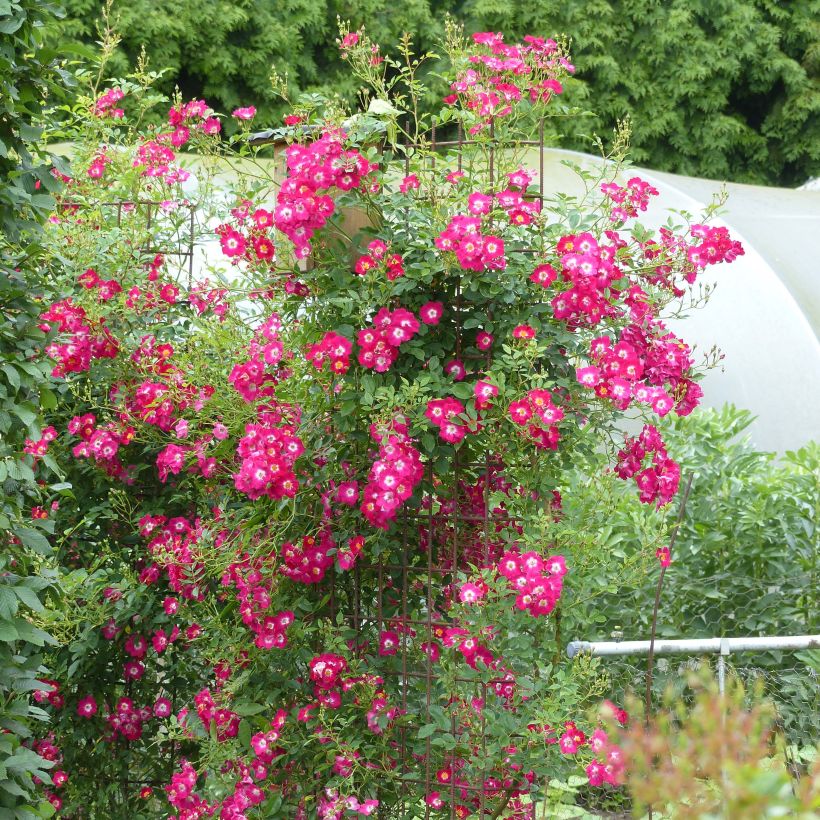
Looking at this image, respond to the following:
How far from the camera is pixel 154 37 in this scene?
9.64 metres

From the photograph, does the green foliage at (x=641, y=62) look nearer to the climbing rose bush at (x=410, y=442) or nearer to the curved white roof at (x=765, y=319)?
the curved white roof at (x=765, y=319)

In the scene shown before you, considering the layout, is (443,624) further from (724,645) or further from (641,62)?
(641,62)

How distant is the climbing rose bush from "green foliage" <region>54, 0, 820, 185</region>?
7858 mm

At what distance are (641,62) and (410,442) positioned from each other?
997 cm

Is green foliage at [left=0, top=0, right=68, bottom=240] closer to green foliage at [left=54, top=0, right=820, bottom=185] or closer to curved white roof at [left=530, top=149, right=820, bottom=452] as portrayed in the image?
curved white roof at [left=530, top=149, right=820, bottom=452]

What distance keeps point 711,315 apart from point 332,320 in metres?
4.55

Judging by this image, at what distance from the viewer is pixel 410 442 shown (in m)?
2.28

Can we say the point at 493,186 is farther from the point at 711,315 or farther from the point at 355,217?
the point at 711,315

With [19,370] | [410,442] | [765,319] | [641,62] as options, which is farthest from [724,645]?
[641,62]

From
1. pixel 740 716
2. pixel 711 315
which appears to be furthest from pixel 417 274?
pixel 711 315

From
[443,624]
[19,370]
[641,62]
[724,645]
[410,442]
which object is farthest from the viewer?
[641,62]

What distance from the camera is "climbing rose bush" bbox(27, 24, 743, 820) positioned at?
2225mm

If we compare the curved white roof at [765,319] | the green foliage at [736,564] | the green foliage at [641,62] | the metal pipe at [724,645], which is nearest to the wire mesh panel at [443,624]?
the metal pipe at [724,645]

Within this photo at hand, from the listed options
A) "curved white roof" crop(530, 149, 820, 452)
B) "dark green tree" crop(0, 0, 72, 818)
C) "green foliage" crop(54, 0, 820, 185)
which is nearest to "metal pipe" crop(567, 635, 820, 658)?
"dark green tree" crop(0, 0, 72, 818)
